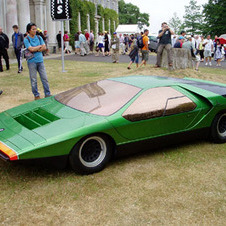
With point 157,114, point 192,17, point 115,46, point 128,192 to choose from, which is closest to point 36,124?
point 128,192

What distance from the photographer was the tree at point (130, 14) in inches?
4476

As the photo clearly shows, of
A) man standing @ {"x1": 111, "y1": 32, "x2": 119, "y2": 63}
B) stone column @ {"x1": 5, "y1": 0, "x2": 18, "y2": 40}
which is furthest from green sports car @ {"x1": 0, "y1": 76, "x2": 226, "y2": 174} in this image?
stone column @ {"x1": 5, "y1": 0, "x2": 18, "y2": 40}

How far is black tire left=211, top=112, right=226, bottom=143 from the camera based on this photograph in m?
4.99

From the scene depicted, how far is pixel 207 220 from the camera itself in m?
3.10

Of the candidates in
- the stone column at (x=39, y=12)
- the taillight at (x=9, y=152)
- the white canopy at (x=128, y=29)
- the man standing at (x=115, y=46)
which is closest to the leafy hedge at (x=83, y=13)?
the white canopy at (x=128, y=29)

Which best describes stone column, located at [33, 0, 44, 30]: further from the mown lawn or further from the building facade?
the mown lawn

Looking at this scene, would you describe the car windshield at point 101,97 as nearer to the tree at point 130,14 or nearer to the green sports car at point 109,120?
the green sports car at point 109,120

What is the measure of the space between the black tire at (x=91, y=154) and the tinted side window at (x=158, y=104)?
0.46m

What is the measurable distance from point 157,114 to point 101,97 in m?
0.78

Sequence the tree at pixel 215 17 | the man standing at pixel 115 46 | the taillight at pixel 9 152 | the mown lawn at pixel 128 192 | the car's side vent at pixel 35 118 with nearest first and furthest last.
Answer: the mown lawn at pixel 128 192
the taillight at pixel 9 152
the car's side vent at pixel 35 118
the man standing at pixel 115 46
the tree at pixel 215 17

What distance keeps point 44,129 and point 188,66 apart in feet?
31.4

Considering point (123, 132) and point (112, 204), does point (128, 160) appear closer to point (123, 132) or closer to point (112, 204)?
point (123, 132)

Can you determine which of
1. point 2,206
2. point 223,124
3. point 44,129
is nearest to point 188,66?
point 223,124

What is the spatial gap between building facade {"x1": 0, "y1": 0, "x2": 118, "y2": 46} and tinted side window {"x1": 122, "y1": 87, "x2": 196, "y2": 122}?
16.8 m
